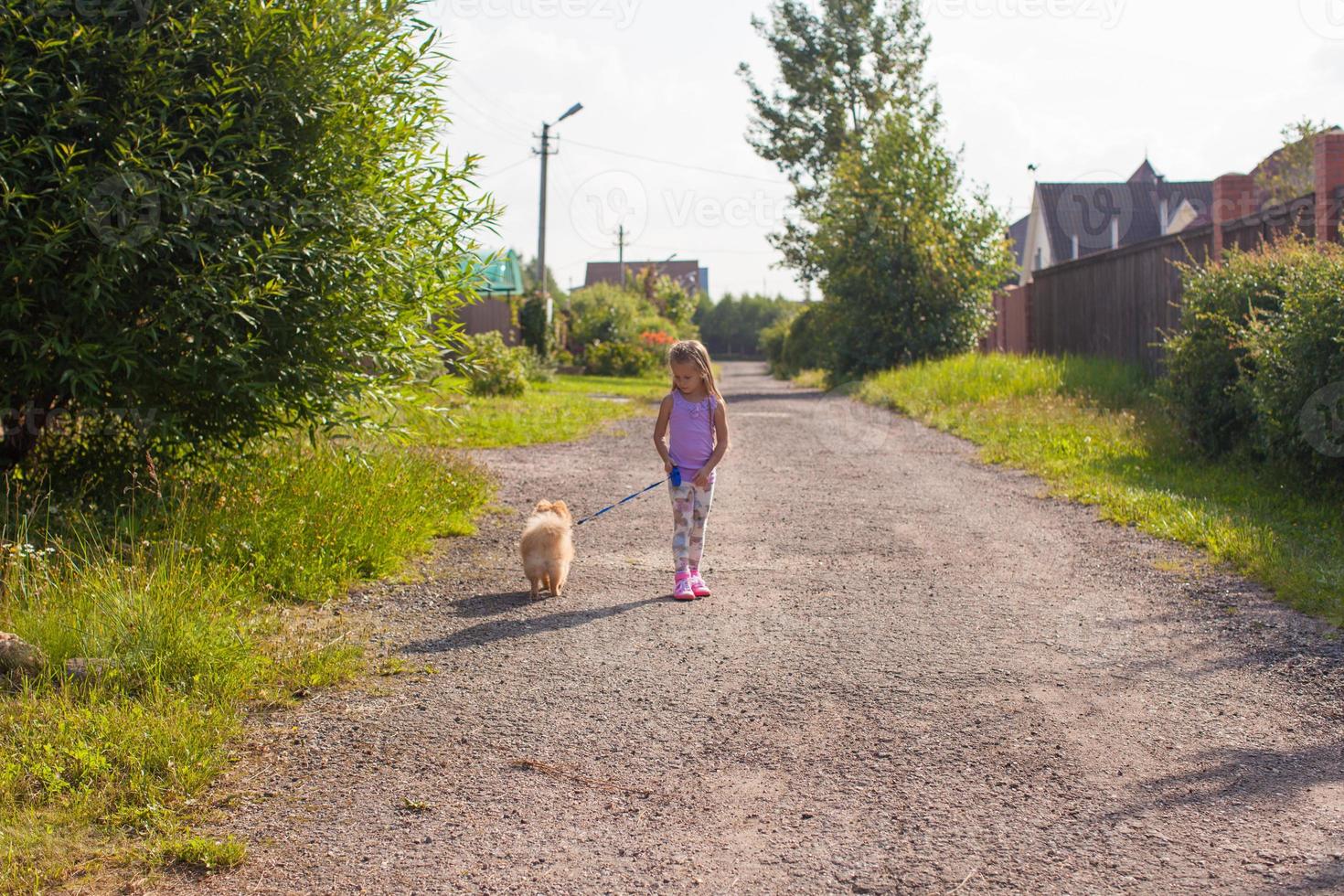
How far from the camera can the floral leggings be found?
6562mm

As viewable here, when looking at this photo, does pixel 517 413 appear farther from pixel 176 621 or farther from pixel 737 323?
pixel 737 323

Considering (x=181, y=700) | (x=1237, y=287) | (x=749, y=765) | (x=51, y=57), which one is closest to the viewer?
(x=749, y=765)

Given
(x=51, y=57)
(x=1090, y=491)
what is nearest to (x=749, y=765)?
(x=51, y=57)

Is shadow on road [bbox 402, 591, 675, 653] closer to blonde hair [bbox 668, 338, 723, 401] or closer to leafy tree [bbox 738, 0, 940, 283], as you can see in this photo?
blonde hair [bbox 668, 338, 723, 401]

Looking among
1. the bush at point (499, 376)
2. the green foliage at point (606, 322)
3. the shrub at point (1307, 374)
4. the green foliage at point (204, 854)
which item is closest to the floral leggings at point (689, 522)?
the green foliage at point (204, 854)

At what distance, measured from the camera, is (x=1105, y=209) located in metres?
45.2

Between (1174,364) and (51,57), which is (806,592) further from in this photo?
(1174,364)

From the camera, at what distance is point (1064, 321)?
21688mm

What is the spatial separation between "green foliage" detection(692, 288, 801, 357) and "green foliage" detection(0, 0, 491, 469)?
Answer: 268 ft

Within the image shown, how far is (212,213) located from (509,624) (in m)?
2.86

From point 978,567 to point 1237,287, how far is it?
16.0ft

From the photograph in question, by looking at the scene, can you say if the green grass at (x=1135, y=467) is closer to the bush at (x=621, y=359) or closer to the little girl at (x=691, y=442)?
the little girl at (x=691, y=442)

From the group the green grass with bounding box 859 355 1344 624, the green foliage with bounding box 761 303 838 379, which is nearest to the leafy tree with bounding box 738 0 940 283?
the green foliage with bounding box 761 303 838 379

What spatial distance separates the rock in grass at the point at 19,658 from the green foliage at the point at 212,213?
1.89 m
